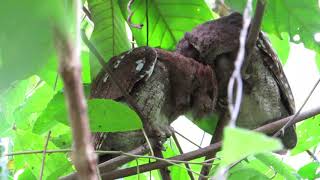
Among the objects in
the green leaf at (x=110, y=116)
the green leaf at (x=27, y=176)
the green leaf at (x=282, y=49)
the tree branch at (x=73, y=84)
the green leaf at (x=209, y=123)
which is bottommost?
the green leaf at (x=209, y=123)

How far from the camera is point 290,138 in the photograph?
5.95 ft

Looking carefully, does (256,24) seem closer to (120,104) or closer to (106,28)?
(120,104)

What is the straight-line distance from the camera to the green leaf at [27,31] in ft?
0.96

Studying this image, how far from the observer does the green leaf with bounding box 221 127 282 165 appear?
347 mm

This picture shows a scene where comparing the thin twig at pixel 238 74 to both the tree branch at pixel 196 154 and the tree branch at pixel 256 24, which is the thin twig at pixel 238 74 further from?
the tree branch at pixel 196 154

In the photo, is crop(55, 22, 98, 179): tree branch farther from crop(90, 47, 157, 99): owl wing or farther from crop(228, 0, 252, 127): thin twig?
crop(90, 47, 157, 99): owl wing

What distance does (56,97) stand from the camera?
141 cm

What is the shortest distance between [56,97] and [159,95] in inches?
17.8

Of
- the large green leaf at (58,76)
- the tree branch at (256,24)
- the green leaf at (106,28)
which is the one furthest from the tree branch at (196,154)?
the green leaf at (106,28)

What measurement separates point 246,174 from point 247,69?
66cm

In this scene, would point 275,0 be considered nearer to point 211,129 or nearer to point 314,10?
point 314,10

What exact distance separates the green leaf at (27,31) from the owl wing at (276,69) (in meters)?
1.61

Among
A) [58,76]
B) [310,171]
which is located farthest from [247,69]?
[58,76]

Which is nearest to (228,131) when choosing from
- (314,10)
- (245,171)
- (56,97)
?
(245,171)
